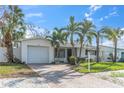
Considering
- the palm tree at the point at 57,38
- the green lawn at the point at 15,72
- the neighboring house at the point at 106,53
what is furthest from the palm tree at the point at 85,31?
the green lawn at the point at 15,72

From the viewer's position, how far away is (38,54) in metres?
24.2

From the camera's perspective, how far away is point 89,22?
936 inches

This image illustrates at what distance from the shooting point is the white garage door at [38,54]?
77.8ft

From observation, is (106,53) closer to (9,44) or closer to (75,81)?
(9,44)

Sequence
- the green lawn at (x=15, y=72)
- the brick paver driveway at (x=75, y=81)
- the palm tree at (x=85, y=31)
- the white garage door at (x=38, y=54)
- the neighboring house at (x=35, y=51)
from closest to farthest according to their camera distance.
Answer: the brick paver driveway at (x=75, y=81) → the green lawn at (x=15, y=72) → the neighboring house at (x=35, y=51) → the palm tree at (x=85, y=31) → the white garage door at (x=38, y=54)

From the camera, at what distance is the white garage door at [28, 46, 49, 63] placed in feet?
77.8

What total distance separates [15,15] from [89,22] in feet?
25.8

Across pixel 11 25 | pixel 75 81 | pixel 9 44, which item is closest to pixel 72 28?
pixel 11 25

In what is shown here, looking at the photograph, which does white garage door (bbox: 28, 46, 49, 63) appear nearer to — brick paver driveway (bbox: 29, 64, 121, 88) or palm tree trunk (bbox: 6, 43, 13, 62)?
palm tree trunk (bbox: 6, 43, 13, 62)

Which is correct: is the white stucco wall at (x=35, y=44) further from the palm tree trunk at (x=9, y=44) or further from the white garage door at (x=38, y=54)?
the palm tree trunk at (x=9, y=44)

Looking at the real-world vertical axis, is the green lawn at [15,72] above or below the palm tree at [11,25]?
below

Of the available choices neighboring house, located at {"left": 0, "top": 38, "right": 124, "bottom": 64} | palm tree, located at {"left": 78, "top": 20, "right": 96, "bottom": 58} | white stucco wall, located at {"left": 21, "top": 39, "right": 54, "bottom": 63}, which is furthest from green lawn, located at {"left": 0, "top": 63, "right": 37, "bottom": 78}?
palm tree, located at {"left": 78, "top": 20, "right": 96, "bottom": 58}
